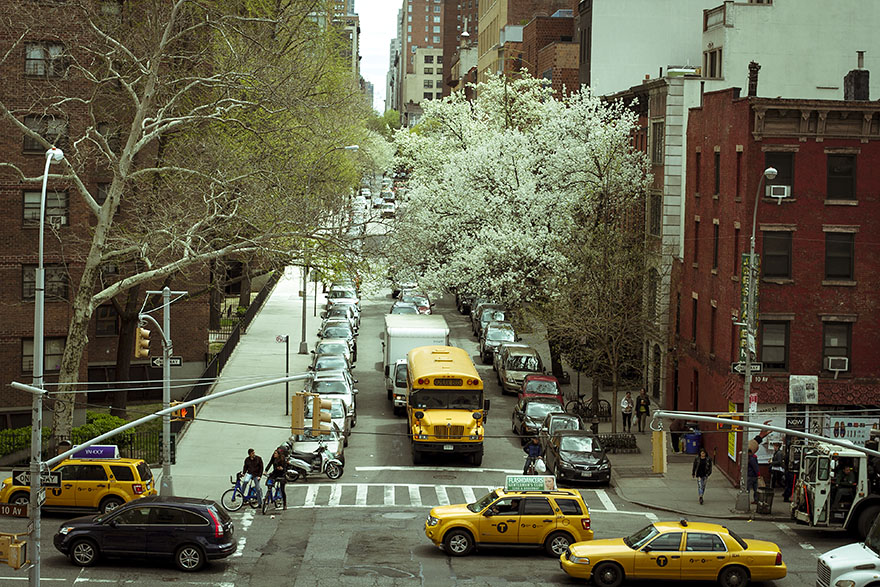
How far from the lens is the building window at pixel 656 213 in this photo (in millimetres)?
47062

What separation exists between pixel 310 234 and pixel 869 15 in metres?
27.0

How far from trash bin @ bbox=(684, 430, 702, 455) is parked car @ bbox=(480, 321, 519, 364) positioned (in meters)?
16.2

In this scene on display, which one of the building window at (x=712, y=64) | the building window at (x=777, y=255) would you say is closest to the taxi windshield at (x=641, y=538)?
the building window at (x=777, y=255)

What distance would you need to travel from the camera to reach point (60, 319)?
4369 cm

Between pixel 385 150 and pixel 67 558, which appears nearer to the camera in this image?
pixel 67 558

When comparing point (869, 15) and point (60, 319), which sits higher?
point (869, 15)

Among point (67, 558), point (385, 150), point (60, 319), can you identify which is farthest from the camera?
point (385, 150)

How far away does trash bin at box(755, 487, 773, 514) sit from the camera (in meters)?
32.2

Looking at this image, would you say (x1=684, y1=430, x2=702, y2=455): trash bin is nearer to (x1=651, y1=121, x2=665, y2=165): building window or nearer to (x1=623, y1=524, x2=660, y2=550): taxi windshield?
(x1=651, y1=121, x2=665, y2=165): building window

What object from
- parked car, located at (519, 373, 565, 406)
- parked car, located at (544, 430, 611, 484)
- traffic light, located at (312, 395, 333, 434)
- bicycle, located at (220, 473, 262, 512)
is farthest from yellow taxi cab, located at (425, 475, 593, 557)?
parked car, located at (519, 373, 565, 406)

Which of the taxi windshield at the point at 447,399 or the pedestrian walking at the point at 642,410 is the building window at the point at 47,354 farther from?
the pedestrian walking at the point at 642,410

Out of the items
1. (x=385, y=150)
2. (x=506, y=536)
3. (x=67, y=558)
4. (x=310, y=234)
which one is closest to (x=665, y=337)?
(x=310, y=234)

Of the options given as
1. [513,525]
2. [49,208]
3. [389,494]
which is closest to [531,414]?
[389,494]

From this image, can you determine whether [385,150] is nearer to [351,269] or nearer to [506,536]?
[351,269]
